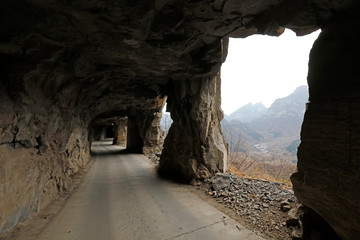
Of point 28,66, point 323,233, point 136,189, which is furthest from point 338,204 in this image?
point 28,66

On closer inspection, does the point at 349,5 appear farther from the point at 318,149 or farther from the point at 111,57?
the point at 111,57

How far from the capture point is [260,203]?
5.02m

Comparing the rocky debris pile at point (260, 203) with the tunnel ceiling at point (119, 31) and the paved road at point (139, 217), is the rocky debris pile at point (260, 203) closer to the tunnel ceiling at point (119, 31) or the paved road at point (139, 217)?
the paved road at point (139, 217)

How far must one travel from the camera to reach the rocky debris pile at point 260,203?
3.92 m

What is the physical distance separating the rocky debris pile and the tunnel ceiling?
4.34 m

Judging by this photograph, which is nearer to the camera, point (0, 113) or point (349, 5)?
point (349, 5)

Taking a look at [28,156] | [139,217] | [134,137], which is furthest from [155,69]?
[134,137]

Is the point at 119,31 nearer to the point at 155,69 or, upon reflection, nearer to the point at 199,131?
the point at 155,69

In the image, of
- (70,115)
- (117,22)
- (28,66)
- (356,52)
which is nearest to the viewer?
(356,52)

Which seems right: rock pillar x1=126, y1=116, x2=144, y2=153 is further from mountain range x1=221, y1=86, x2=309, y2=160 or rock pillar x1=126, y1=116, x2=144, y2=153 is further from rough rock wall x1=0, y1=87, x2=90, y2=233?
mountain range x1=221, y1=86, x2=309, y2=160

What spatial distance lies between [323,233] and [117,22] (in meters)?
5.71

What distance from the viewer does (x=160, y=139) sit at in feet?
59.2

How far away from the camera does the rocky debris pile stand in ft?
12.9

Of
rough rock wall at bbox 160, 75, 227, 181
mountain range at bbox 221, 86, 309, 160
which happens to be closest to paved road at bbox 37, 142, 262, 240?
rough rock wall at bbox 160, 75, 227, 181
